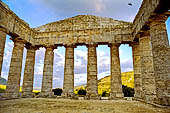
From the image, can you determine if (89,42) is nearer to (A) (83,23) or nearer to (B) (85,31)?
(B) (85,31)

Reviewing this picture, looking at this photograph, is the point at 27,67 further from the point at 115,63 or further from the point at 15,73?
the point at 115,63

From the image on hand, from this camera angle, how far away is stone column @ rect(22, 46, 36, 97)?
1598 centimetres

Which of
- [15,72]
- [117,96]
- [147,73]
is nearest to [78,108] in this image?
[117,96]

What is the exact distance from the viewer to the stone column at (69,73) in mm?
15217

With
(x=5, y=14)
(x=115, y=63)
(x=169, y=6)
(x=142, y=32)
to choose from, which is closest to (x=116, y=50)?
(x=115, y=63)

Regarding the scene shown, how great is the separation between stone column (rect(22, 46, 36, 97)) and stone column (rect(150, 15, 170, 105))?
14.5 meters

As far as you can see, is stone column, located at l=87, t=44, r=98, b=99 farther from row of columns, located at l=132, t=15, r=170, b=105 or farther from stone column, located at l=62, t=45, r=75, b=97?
row of columns, located at l=132, t=15, r=170, b=105

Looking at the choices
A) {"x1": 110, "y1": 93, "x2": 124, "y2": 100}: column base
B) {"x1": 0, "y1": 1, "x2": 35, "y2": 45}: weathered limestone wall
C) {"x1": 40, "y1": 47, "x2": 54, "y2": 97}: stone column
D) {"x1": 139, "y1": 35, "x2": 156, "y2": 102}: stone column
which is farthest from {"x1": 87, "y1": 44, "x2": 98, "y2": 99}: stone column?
{"x1": 0, "y1": 1, "x2": 35, "y2": 45}: weathered limestone wall

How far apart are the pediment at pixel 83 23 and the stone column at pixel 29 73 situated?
3.86m

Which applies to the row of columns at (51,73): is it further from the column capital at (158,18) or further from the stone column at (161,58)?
the column capital at (158,18)

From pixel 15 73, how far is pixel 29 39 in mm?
4904

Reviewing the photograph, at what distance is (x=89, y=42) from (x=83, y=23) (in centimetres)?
284

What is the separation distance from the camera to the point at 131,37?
1575 cm

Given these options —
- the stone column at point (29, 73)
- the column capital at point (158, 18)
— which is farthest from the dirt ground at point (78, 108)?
the column capital at point (158, 18)
